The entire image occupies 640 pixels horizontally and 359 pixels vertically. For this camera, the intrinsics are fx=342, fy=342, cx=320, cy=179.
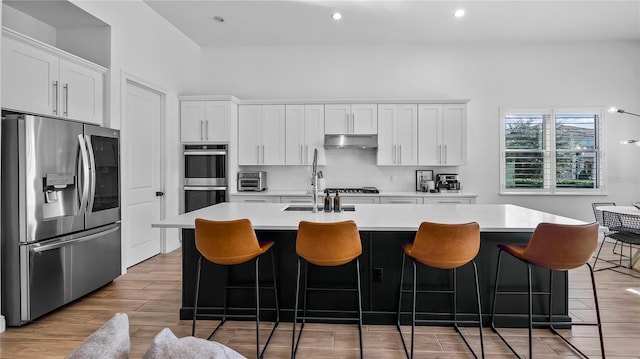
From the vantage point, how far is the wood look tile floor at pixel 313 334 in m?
2.27

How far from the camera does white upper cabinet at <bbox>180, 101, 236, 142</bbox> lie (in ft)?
16.9

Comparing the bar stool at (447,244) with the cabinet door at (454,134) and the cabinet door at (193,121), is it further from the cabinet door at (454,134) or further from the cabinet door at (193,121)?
the cabinet door at (193,121)

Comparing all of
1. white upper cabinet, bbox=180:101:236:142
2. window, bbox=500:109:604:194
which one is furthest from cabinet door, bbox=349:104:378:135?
window, bbox=500:109:604:194

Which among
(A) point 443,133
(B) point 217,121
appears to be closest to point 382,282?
(A) point 443,133

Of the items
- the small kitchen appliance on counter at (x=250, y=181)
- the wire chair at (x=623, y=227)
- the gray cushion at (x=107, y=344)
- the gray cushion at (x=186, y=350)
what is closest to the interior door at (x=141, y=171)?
the small kitchen appliance on counter at (x=250, y=181)

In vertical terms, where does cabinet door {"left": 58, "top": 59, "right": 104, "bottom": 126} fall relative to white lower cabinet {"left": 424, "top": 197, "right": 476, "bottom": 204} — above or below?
above

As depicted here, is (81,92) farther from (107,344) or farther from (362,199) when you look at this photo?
(362,199)

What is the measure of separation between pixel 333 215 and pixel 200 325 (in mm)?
1344

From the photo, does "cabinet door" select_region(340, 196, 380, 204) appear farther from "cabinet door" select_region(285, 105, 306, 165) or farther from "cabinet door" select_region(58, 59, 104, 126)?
"cabinet door" select_region(58, 59, 104, 126)

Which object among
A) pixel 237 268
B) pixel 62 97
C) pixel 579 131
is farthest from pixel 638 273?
pixel 62 97

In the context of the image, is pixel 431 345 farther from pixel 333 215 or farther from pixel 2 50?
pixel 2 50

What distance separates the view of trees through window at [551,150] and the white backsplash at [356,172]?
1.08 m

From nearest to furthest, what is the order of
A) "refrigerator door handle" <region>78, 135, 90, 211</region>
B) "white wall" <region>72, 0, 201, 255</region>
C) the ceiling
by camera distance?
1. "refrigerator door handle" <region>78, 135, 90, 211</region>
2. "white wall" <region>72, 0, 201, 255</region>
3. the ceiling

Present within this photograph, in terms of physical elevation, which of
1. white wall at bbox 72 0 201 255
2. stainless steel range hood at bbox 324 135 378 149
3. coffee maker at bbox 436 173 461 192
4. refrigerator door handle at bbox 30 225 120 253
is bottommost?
refrigerator door handle at bbox 30 225 120 253
